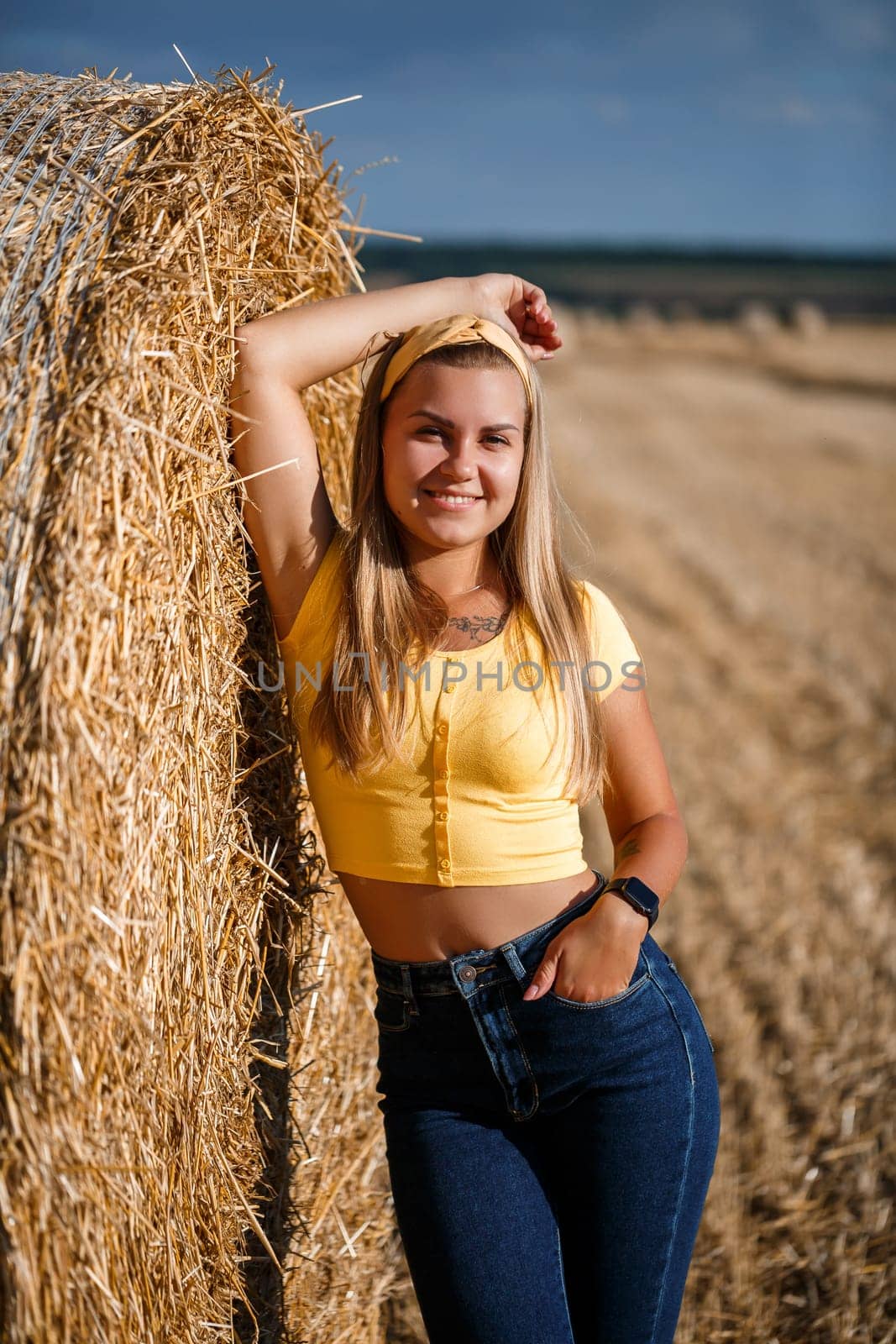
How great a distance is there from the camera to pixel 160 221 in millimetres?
1791

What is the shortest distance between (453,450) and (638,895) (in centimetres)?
80

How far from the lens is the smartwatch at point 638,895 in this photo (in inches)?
74.0

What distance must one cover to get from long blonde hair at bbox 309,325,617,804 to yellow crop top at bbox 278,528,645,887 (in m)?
0.03

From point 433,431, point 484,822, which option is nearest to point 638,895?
point 484,822

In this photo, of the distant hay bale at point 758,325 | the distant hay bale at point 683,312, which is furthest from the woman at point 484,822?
the distant hay bale at point 683,312

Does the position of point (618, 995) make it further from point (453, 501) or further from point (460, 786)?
point (453, 501)

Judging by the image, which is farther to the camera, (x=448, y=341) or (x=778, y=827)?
(x=778, y=827)

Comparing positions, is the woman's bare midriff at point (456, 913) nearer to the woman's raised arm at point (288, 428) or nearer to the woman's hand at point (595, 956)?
the woman's hand at point (595, 956)

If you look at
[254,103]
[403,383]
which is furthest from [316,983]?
[254,103]

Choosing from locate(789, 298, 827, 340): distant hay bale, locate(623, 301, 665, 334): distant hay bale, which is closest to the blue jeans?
locate(623, 301, 665, 334): distant hay bale

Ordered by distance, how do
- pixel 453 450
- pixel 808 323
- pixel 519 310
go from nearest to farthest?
pixel 453 450 < pixel 519 310 < pixel 808 323

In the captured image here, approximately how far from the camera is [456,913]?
1871 mm

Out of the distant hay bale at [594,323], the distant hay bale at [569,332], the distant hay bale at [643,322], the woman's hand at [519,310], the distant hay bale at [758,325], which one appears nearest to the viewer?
the woman's hand at [519,310]

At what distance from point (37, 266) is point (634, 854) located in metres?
1.33
